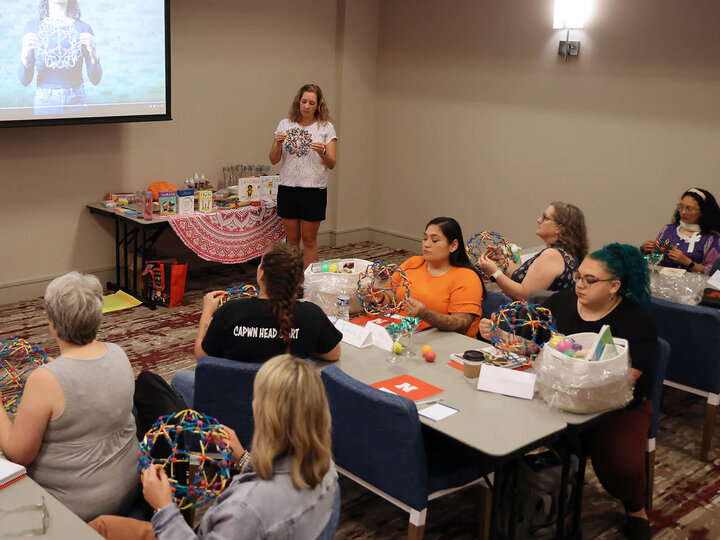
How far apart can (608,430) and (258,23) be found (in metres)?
4.94

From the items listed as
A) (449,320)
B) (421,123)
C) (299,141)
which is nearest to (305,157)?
(299,141)

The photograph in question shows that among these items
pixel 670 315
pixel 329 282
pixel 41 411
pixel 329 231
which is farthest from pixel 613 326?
pixel 329 231

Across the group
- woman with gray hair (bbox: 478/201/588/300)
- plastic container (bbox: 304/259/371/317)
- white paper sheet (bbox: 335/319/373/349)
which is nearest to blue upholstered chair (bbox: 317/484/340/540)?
white paper sheet (bbox: 335/319/373/349)

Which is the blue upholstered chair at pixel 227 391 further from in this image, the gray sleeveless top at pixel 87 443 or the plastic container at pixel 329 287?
the plastic container at pixel 329 287

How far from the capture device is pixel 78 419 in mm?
2262

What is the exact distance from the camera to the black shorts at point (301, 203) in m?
6.32

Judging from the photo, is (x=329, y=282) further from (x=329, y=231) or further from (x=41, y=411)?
(x=329, y=231)

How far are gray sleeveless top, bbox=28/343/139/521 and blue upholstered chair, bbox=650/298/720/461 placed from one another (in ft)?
8.64

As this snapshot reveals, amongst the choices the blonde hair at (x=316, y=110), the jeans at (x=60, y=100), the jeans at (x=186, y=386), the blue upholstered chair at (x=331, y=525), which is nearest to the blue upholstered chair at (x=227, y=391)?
the jeans at (x=186, y=386)

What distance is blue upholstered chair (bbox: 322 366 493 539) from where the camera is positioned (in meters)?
2.62

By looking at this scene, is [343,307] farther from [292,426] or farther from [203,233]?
[203,233]

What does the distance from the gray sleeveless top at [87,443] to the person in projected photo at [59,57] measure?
3698 millimetres

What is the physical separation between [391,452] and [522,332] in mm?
1049

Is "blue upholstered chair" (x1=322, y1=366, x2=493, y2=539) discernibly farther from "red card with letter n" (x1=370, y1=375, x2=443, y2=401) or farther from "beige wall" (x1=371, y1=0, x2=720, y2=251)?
"beige wall" (x1=371, y1=0, x2=720, y2=251)
